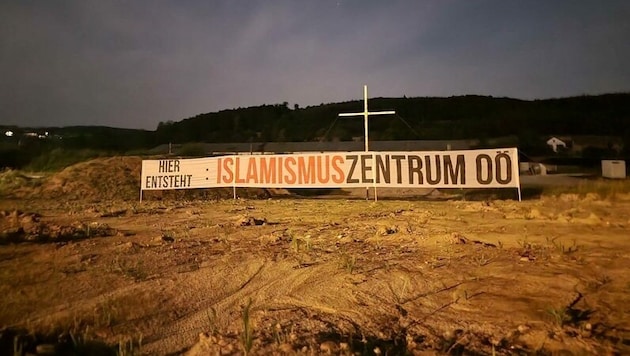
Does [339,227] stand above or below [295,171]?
below

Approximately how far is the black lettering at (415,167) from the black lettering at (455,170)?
2.68 ft

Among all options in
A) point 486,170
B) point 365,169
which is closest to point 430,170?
point 486,170

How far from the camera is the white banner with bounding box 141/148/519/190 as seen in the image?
14.8 metres

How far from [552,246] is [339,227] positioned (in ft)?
14.9

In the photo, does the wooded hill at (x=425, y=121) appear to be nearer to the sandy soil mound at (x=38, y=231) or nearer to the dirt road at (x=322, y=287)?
the sandy soil mound at (x=38, y=231)

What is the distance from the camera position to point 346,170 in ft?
52.4

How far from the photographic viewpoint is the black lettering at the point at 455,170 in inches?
587

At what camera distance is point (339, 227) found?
1073cm

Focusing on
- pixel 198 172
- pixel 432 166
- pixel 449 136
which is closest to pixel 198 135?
pixel 449 136

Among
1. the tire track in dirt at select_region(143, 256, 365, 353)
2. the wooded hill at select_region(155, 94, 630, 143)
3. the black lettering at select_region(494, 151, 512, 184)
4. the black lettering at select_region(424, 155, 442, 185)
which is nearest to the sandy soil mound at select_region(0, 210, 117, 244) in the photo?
the tire track in dirt at select_region(143, 256, 365, 353)

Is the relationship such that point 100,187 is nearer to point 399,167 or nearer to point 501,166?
point 399,167

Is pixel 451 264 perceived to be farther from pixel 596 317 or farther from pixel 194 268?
pixel 194 268

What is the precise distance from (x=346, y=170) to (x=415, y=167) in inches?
94.1

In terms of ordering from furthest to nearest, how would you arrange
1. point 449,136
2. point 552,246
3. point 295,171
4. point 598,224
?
1. point 449,136
2. point 295,171
3. point 598,224
4. point 552,246
